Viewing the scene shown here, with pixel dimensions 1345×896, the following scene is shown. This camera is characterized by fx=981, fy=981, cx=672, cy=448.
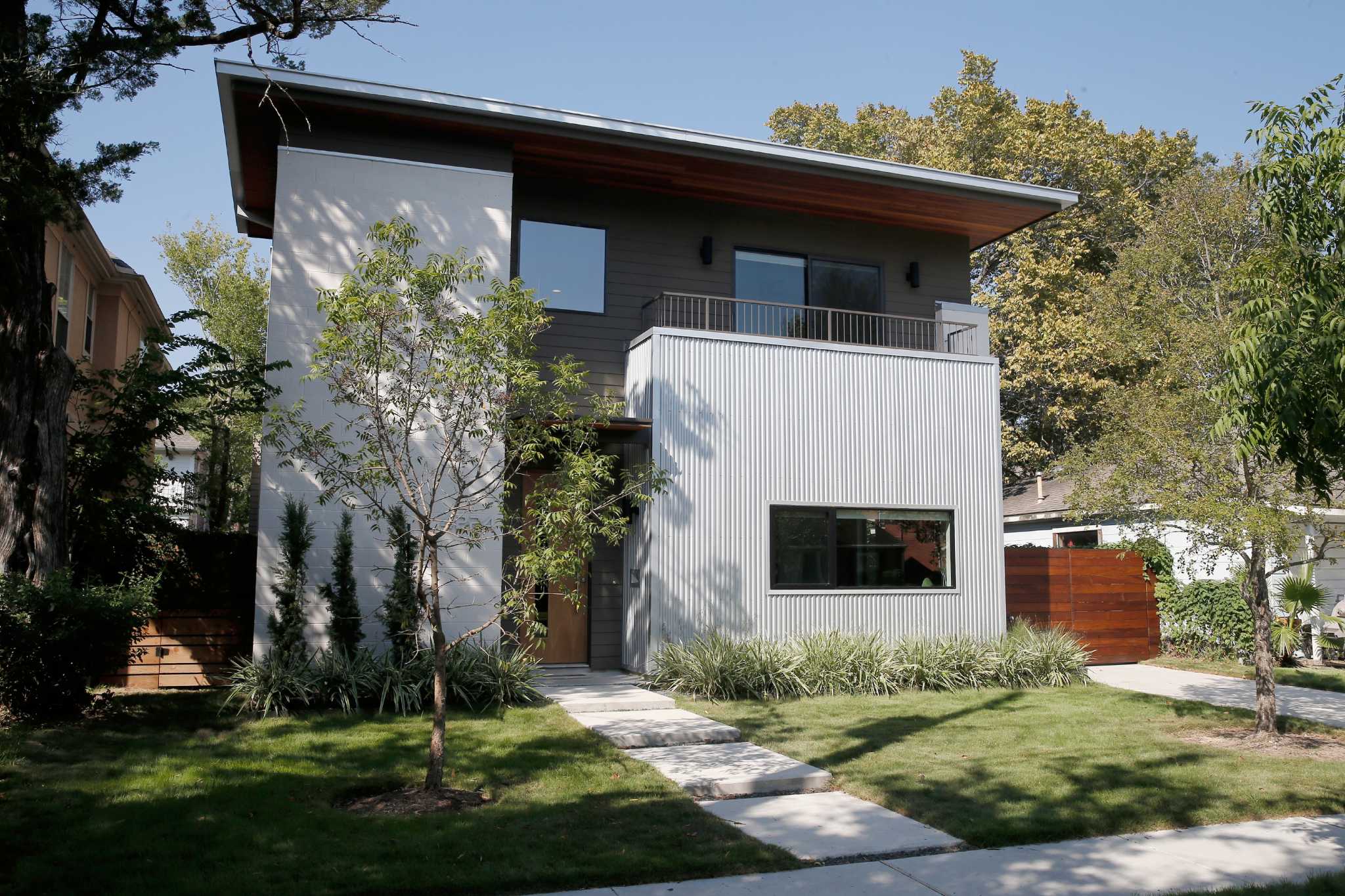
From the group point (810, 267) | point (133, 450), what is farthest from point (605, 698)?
point (810, 267)

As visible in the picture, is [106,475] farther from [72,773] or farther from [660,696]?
[660,696]

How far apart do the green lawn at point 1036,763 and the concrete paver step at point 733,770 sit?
0.23 meters

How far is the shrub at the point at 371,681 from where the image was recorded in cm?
937

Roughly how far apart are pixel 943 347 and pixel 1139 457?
4.93 meters

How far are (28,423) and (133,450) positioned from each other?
4.15ft

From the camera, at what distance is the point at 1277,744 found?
901 centimetres

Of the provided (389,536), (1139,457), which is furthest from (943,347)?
(389,536)

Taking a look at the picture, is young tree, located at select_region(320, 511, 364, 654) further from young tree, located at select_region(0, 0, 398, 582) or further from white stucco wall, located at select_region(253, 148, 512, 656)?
young tree, located at select_region(0, 0, 398, 582)

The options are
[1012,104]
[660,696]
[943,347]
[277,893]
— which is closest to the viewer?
[277,893]

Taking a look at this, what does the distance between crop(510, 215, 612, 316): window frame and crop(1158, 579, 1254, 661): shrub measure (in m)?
10.1

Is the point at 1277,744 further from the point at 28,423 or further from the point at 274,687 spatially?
the point at 28,423

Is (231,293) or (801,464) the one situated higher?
(231,293)

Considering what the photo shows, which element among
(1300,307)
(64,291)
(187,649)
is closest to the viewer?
(1300,307)

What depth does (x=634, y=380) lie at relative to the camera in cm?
1297
